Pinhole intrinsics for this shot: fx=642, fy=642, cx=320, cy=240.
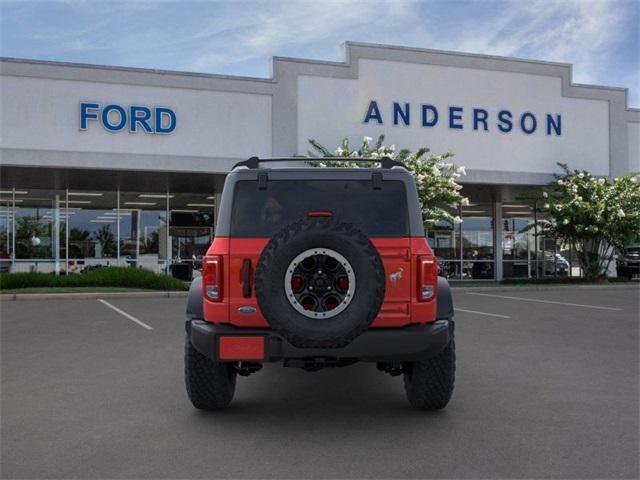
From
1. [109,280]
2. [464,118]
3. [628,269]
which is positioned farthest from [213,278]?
[628,269]

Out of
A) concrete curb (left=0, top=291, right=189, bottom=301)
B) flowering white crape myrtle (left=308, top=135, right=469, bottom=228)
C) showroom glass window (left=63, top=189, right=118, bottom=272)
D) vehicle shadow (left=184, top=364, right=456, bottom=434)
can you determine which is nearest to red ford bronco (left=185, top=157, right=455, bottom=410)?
vehicle shadow (left=184, top=364, right=456, bottom=434)

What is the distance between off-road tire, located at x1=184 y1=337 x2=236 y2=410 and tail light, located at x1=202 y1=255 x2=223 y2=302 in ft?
2.01

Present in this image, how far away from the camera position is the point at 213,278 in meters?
4.96

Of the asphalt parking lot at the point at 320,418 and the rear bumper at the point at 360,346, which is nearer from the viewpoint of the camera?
the asphalt parking lot at the point at 320,418

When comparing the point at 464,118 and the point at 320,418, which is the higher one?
the point at 464,118

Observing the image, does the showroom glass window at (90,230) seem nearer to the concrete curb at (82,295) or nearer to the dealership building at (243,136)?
the dealership building at (243,136)

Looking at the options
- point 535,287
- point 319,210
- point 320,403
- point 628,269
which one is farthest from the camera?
point 628,269

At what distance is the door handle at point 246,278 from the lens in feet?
15.9

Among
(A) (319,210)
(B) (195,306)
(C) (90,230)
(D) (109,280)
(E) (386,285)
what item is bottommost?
(D) (109,280)

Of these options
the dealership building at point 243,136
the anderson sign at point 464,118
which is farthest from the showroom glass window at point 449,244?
the anderson sign at point 464,118

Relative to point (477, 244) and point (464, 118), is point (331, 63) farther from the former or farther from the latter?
point (477, 244)

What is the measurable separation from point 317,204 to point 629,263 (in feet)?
88.2

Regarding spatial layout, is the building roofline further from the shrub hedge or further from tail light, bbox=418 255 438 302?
tail light, bbox=418 255 438 302

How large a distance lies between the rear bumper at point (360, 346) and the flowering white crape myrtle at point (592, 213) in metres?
20.1
